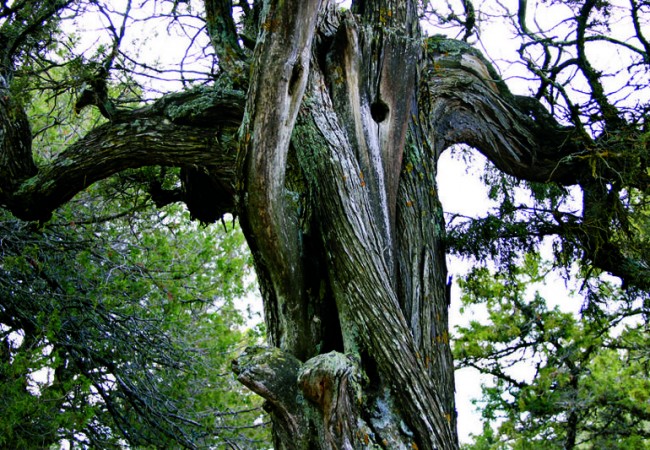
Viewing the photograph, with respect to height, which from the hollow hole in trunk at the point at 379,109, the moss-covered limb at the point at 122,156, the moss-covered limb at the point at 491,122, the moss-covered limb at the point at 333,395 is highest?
the moss-covered limb at the point at 491,122

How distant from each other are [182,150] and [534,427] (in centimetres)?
658

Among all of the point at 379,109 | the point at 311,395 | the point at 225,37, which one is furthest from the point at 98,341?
the point at 311,395

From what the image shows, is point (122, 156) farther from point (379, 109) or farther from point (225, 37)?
point (379, 109)

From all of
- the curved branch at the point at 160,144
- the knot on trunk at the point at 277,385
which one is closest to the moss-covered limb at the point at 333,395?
the knot on trunk at the point at 277,385

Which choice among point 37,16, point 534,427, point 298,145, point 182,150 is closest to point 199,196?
point 182,150

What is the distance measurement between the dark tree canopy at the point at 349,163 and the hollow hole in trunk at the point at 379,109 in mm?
18

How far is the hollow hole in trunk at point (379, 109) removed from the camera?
462 centimetres

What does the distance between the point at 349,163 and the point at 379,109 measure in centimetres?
80

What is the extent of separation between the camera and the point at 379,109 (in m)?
4.65

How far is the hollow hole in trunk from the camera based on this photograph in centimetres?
462

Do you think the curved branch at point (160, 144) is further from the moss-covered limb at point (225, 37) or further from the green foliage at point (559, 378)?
the green foliage at point (559, 378)

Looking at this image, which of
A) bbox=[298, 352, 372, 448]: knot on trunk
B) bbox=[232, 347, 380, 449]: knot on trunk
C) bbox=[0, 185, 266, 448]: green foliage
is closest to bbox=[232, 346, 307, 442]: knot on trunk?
bbox=[232, 347, 380, 449]: knot on trunk

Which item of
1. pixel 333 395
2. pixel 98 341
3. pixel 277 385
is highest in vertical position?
pixel 98 341

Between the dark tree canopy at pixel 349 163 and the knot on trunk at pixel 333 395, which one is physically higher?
the dark tree canopy at pixel 349 163
